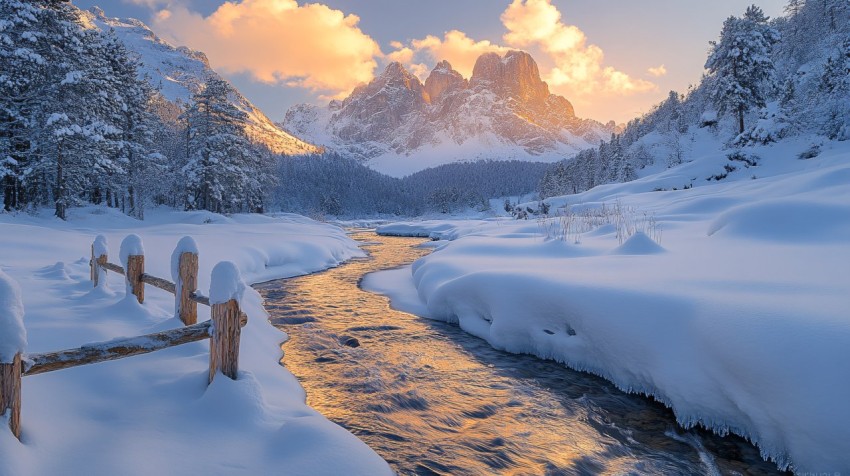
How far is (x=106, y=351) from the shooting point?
9.84ft

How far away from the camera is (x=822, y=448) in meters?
3.19

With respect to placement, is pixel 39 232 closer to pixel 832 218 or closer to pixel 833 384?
pixel 833 384

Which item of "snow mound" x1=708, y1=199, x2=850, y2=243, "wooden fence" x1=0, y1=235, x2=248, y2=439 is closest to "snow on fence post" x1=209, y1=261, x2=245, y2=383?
"wooden fence" x1=0, y1=235, x2=248, y2=439

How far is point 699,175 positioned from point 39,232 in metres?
31.4

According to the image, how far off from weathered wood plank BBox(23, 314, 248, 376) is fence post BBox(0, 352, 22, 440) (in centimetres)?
6

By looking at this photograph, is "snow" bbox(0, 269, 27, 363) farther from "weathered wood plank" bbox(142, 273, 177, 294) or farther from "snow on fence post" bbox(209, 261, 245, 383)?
"weathered wood plank" bbox(142, 273, 177, 294)

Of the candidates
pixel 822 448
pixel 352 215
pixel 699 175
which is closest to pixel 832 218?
pixel 822 448

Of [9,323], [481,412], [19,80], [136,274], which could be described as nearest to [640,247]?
[481,412]

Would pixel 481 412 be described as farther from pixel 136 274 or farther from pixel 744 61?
pixel 744 61

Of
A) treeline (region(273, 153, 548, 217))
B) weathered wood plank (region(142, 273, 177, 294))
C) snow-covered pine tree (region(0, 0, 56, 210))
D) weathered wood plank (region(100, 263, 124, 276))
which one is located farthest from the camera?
treeline (region(273, 153, 548, 217))

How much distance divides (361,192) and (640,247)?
114219 mm

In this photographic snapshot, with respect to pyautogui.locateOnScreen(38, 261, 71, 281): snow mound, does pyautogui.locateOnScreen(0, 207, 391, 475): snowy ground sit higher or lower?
lower

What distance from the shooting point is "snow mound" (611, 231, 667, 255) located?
833cm

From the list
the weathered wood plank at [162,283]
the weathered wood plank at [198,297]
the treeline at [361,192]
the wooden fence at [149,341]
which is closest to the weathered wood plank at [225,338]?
the wooden fence at [149,341]
